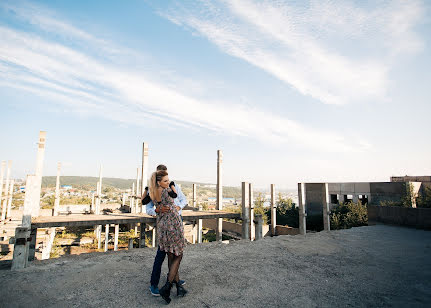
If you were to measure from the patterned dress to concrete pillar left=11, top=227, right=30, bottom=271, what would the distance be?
3.05 m

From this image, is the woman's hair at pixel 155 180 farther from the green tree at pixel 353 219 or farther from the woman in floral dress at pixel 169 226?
the green tree at pixel 353 219

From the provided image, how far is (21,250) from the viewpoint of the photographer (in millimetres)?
4293

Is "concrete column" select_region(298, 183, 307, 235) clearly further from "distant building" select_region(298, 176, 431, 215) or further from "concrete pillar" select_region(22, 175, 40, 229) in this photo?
"concrete pillar" select_region(22, 175, 40, 229)

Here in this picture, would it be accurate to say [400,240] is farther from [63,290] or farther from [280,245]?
[63,290]

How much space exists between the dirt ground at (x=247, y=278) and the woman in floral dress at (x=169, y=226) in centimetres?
42

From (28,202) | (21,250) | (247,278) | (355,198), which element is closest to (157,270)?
(247,278)

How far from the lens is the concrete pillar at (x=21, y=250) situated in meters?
4.20

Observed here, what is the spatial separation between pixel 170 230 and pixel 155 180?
77cm

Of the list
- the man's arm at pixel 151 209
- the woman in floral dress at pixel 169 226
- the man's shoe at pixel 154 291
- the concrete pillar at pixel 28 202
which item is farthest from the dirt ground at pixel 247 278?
the man's arm at pixel 151 209

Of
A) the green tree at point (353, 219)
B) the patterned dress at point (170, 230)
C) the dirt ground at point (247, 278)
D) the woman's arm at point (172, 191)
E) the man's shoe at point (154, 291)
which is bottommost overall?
the green tree at point (353, 219)

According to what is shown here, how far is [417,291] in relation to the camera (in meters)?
3.34

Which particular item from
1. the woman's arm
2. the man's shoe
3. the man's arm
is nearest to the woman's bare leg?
the man's shoe

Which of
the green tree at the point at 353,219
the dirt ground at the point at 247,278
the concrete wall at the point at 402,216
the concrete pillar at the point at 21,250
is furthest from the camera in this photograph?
the green tree at the point at 353,219

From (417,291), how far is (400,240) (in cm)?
417
